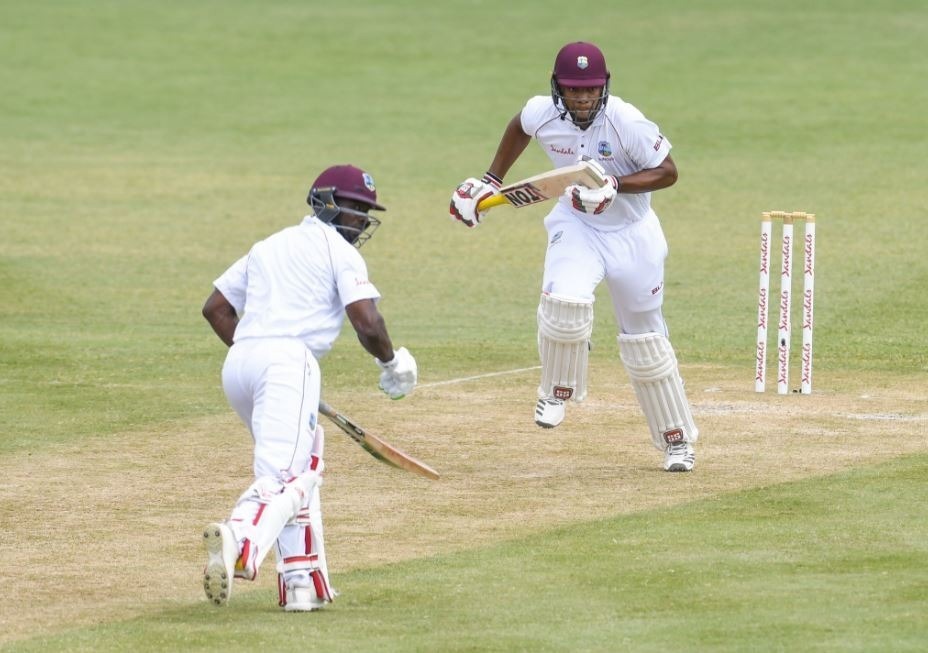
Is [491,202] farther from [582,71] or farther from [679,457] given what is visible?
[679,457]

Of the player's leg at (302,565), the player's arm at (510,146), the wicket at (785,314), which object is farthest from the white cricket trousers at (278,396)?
the wicket at (785,314)

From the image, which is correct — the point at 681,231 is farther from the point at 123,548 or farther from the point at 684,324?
the point at 123,548

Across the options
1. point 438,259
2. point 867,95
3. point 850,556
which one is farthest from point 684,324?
point 867,95

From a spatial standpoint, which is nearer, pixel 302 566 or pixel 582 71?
pixel 302 566

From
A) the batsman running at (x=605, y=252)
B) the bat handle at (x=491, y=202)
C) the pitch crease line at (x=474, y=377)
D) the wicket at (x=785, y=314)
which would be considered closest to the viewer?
the batsman running at (x=605, y=252)

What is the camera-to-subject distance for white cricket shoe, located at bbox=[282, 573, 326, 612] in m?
6.96

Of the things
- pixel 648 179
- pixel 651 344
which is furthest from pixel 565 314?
pixel 648 179

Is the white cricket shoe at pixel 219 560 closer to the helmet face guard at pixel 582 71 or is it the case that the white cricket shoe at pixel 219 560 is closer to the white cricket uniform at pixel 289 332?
the white cricket uniform at pixel 289 332

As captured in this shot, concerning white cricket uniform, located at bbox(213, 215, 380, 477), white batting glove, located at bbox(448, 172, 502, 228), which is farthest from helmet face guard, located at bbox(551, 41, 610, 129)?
white cricket uniform, located at bbox(213, 215, 380, 477)

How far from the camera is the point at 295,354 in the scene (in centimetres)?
712

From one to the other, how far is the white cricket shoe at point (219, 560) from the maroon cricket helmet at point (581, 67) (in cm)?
Result: 363

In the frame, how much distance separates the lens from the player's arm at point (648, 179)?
931 cm

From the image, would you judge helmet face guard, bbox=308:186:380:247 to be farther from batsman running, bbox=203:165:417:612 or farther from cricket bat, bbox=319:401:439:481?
cricket bat, bbox=319:401:439:481

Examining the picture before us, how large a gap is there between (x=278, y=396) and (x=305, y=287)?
18.4 inches
